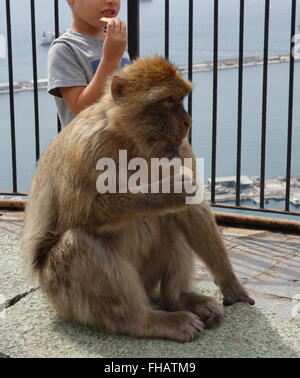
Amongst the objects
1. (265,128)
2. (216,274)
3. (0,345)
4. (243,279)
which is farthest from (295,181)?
(0,345)

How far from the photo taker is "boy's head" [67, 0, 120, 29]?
3.06m

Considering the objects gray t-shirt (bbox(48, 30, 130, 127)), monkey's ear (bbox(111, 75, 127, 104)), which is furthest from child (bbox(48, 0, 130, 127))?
monkey's ear (bbox(111, 75, 127, 104))

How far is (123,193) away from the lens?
2.23 metres

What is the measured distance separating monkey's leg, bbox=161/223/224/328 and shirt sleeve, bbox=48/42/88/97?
101cm

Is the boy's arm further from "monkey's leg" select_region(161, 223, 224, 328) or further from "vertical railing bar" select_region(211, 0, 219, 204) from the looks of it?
"vertical railing bar" select_region(211, 0, 219, 204)

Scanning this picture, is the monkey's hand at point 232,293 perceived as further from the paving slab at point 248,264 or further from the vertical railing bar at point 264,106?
the vertical railing bar at point 264,106

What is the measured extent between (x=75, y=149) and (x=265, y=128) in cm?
256

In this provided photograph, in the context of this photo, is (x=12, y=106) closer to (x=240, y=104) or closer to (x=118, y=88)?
(x=240, y=104)

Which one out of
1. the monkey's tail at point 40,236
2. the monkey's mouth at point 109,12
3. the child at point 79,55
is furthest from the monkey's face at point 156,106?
the monkey's mouth at point 109,12

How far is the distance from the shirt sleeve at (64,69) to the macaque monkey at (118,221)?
60 centimetres

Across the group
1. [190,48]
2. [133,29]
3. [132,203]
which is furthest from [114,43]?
[190,48]

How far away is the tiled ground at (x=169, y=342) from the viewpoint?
2258mm
